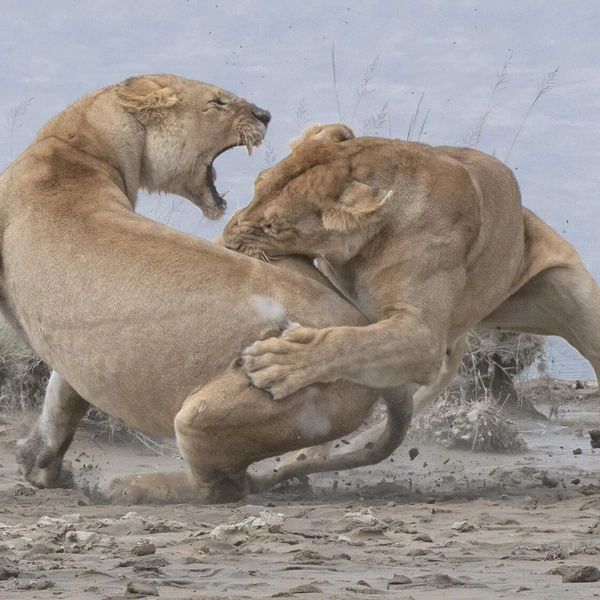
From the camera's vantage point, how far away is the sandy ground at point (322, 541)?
3.48m

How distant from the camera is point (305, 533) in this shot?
4480 mm

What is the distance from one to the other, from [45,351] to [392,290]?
159 cm

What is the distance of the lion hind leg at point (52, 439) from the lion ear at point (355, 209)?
1.60 m

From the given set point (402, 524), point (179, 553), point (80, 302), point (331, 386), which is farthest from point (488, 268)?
point (179, 553)

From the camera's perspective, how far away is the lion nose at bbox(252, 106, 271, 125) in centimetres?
618

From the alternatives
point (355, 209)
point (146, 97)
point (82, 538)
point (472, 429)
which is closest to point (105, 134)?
point (146, 97)

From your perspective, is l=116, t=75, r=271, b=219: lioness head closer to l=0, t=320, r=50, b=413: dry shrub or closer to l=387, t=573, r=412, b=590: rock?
l=0, t=320, r=50, b=413: dry shrub

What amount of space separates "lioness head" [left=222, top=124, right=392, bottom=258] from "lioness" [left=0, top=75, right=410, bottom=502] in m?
0.17

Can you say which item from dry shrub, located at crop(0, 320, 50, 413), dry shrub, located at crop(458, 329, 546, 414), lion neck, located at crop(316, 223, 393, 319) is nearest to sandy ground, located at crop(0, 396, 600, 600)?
lion neck, located at crop(316, 223, 393, 319)

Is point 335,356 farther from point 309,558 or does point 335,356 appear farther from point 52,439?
point 52,439

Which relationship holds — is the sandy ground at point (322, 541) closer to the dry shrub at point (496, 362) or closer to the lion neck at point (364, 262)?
the lion neck at point (364, 262)

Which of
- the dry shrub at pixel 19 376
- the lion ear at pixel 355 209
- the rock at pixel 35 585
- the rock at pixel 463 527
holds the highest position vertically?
the lion ear at pixel 355 209

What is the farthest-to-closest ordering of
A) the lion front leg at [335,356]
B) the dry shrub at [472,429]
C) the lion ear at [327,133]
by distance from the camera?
the dry shrub at [472,429] → the lion ear at [327,133] → the lion front leg at [335,356]

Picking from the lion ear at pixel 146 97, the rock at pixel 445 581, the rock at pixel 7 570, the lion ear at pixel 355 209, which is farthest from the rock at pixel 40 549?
the lion ear at pixel 146 97
